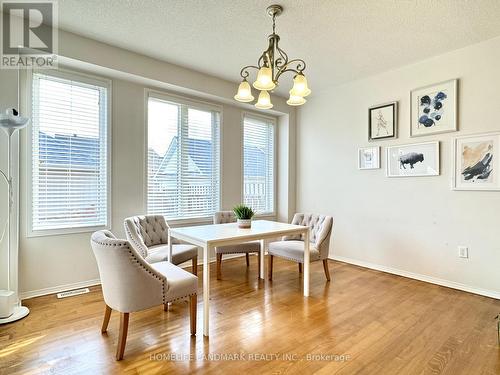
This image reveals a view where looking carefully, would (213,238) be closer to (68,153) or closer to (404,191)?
(68,153)

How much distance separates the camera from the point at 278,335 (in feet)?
7.36

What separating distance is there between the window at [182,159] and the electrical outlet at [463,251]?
3.32 meters

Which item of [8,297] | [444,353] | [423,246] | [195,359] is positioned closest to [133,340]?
[195,359]

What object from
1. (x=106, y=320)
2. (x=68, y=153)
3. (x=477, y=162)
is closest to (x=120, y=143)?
(x=68, y=153)

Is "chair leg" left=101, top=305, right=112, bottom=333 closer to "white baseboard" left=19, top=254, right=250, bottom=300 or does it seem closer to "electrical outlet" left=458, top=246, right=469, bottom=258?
"white baseboard" left=19, top=254, right=250, bottom=300

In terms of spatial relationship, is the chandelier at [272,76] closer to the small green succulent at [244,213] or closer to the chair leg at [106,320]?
the small green succulent at [244,213]

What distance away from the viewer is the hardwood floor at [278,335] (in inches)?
73.5

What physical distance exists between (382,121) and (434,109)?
2.16 feet

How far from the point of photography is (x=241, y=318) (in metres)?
2.53

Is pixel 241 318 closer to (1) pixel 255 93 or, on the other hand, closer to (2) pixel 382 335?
(2) pixel 382 335

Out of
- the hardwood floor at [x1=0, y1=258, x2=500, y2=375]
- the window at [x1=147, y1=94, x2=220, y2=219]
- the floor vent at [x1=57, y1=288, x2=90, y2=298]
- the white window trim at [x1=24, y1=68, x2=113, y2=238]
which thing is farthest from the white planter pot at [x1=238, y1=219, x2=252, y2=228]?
the floor vent at [x1=57, y1=288, x2=90, y2=298]

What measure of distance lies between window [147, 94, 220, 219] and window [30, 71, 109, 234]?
635 millimetres

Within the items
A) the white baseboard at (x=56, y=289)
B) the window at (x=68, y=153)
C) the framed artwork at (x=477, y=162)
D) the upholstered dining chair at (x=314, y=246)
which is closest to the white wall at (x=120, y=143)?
the white baseboard at (x=56, y=289)

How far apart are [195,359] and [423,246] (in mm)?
3179
